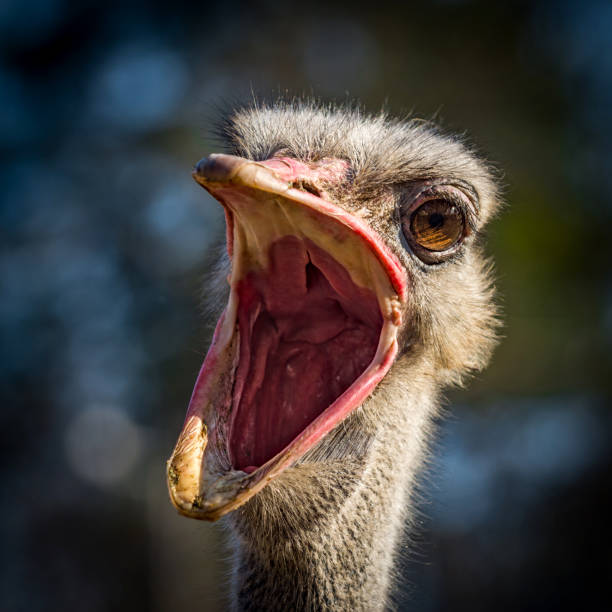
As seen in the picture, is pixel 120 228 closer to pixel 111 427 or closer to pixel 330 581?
pixel 111 427

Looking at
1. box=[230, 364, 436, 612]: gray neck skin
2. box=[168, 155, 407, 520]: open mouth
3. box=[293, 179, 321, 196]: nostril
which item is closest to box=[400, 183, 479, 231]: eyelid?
box=[168, 155, 407, 520]: open mouth

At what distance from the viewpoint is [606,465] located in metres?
8.36

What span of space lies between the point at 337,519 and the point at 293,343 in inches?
16.3

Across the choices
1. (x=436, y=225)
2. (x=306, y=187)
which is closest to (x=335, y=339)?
(x=436, y=225)

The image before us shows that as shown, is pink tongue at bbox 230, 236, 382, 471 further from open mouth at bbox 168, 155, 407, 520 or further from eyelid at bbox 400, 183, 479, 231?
eyelid at bbox 400, 183, 479, 231

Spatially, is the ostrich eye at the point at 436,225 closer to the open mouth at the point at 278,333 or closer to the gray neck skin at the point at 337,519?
the open mouth at the point at 278,333

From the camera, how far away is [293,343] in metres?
1.78

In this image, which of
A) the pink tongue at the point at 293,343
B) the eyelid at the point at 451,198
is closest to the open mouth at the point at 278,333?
the pink tongue at the point at 293,343

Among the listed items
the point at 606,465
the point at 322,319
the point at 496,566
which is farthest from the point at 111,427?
the point at 322,319

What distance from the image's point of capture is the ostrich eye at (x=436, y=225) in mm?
1540

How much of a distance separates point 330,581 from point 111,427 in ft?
34.3

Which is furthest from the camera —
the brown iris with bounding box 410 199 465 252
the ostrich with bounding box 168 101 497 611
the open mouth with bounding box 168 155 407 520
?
the brown iris with bounding box 410 199 465 252

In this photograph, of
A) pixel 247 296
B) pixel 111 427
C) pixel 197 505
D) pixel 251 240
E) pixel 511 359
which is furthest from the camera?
pixel 111 427

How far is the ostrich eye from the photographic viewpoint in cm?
154
